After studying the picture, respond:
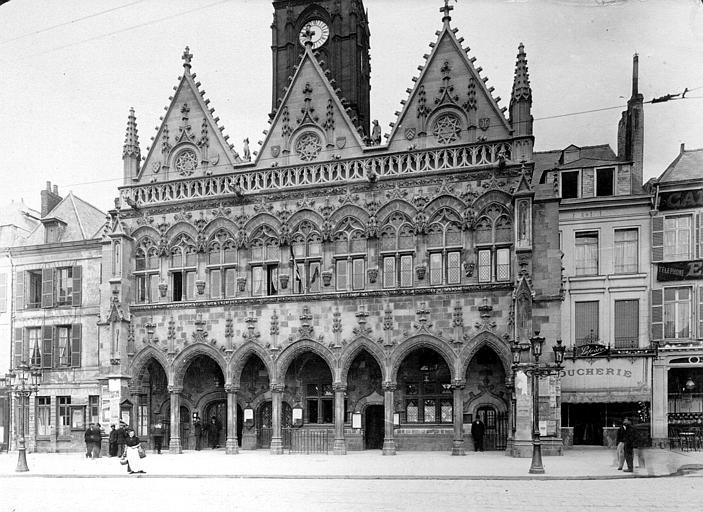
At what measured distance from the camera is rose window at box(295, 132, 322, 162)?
2966cm

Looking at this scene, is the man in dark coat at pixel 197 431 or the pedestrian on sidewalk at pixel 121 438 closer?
the pedestrian on sidewalk at pixel 121 438

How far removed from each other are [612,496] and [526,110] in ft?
50.4

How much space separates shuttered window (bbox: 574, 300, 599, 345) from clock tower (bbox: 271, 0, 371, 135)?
12359 mm

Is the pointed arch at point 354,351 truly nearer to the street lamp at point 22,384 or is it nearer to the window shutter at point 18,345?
the street lamp at point 22,384

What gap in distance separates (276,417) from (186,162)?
10.8m

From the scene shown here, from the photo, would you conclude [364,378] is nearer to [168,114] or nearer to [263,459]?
[263,459]

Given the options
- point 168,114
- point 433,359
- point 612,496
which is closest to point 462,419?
point 433,359

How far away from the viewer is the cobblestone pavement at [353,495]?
45.9ft

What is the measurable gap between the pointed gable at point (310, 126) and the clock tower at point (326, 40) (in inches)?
138

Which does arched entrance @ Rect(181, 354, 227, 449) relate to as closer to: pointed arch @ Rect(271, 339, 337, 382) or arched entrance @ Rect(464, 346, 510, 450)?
pointed arch @ Rect(271, 339, 337, 382)

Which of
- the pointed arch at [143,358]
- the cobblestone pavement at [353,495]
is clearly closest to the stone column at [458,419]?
the cobblestone pavement at [353,495]

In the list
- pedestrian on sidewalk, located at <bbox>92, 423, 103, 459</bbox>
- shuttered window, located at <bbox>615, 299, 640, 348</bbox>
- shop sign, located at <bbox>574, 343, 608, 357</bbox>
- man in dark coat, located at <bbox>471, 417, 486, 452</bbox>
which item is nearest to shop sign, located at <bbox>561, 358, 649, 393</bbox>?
shop sign, located at <bbox>574, 343, 608, 357</bbox>

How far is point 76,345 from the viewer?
33406 mm

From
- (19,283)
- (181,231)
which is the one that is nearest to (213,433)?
(181,231)
